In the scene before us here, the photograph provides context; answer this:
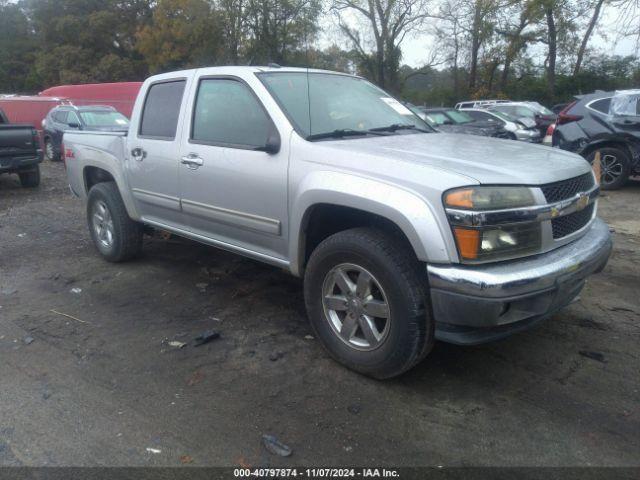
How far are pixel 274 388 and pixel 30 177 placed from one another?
978 centimetres

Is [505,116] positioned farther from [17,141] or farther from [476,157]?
[476,157]

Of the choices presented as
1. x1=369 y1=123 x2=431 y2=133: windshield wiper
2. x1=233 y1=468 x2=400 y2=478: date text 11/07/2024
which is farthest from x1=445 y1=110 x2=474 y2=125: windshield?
x1=233 y1=468 x2=400 y2=478: date text 11/07/2024

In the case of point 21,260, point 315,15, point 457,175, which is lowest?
point 21,260

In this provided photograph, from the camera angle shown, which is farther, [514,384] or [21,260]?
[21,260]

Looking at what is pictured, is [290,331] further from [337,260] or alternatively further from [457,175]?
[457,175]

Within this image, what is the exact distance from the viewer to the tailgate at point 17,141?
10125mm

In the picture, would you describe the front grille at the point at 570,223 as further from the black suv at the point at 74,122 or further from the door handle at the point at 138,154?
the black suv at the point at 74,122

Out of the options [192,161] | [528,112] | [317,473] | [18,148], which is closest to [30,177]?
[18,148]

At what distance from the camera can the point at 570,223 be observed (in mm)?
3293

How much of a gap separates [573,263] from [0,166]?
33.4 feet

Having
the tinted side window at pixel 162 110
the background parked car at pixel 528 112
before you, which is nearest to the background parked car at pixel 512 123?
the background parked car at pixel 528 112

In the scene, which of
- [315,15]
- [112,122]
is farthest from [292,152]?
[315,15]

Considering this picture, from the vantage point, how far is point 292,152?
3.61 m

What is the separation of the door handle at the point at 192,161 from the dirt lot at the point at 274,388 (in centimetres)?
118
